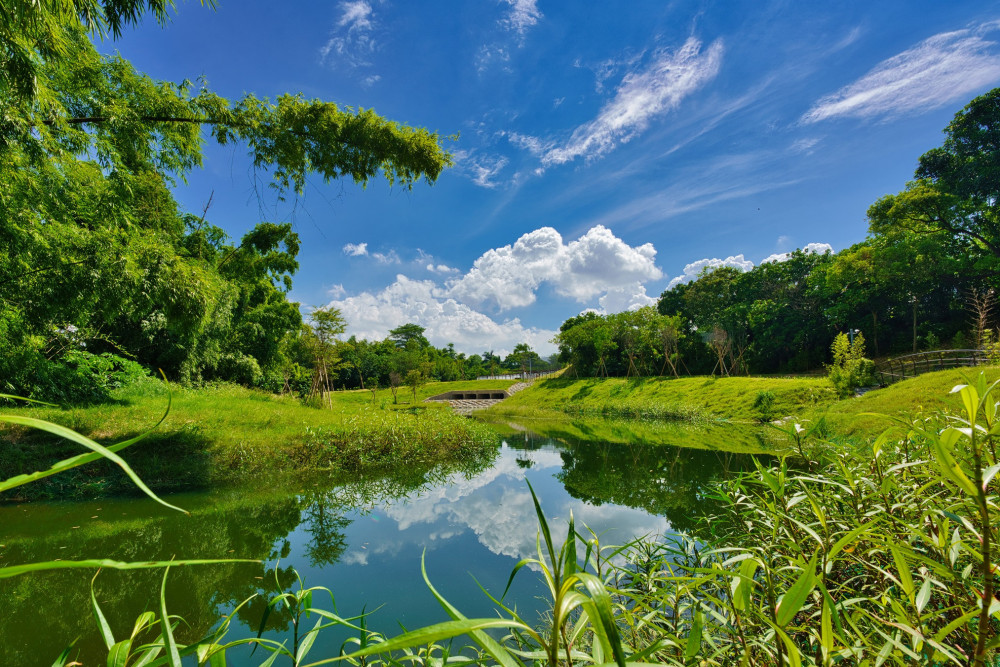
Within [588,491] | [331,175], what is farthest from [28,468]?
[588,491]

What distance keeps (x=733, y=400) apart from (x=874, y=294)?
45.3 feet

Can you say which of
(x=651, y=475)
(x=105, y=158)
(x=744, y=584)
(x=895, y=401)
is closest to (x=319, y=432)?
(x=105, y=158)

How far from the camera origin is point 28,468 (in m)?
5.78

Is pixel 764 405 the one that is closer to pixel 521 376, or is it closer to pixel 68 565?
pixel 68 565

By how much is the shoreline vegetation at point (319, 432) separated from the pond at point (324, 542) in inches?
30.1

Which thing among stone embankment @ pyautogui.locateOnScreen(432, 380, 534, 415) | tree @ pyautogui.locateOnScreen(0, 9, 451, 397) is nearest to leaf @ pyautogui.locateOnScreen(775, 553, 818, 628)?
tree @ pyautogui.locateOnScreen(0, 9, 451, 397)

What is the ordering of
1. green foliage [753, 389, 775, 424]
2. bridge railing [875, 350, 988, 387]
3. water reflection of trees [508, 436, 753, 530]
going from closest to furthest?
water reflection of trees [508, 436, 753, 530] < bridge railing [875, 350, 988, 387] < green foliage [753, 389, 775, 424]

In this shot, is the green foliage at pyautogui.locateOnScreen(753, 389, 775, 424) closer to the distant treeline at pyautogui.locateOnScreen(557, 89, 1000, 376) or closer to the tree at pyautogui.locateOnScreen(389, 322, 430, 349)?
the distant treeline at pyautogui.locateOnScreen(557, 89, 1000, 376)

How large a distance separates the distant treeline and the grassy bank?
59.3 ft

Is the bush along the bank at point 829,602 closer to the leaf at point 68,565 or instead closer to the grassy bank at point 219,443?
the leaf at point 68,565

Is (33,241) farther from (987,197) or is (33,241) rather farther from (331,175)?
(987,197)

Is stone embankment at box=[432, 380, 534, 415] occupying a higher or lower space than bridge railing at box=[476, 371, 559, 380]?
lower

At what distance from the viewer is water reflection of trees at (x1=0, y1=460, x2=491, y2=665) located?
2.80m

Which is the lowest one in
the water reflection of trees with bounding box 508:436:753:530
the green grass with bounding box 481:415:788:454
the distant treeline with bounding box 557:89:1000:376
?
the green grass with bounding box 481:415:788:454
